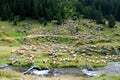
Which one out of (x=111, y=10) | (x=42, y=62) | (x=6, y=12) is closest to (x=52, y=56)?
(x=42, y=62)

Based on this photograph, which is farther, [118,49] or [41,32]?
[41,32]

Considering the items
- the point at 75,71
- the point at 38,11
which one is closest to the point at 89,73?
the point at 75,71

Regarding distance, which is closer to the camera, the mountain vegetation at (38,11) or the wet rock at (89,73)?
the wet rock at (89,73)

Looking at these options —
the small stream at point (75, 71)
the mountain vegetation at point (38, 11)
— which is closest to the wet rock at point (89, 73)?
the small stream at point (75, 71)

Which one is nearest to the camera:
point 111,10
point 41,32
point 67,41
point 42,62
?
point 42,62

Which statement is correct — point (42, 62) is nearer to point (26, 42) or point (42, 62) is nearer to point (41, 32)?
point (26, 42)

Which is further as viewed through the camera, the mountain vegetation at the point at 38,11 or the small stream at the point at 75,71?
the mountain vegetation at the point at 38,11

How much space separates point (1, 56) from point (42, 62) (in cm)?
624

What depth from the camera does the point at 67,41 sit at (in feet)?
197

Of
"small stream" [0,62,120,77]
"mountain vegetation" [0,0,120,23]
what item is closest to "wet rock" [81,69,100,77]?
"small stream" [0,62,120,77]

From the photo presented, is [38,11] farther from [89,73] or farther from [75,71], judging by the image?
[89,73]

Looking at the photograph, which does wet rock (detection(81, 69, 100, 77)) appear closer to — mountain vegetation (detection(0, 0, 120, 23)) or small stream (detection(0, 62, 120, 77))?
small stream (detection(0, 62, 120, 77))

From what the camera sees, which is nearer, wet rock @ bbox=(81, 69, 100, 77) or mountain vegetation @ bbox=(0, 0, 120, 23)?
wet rock @ bbox=(81, 69, 100, 77)

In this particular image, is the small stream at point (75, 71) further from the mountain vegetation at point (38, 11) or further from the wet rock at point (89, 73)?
the mountain vegetation at point (38, 11)
